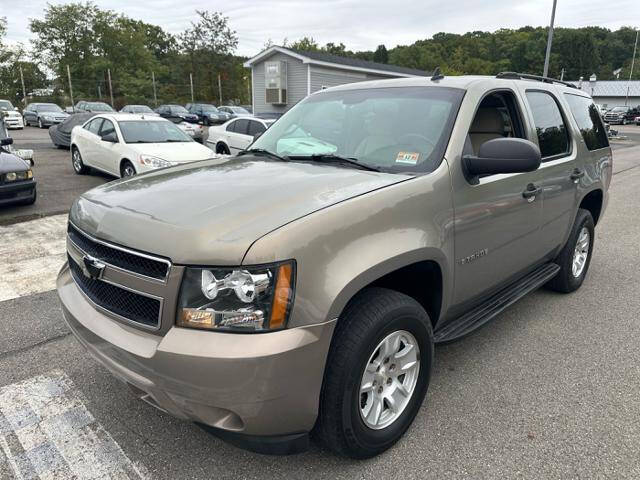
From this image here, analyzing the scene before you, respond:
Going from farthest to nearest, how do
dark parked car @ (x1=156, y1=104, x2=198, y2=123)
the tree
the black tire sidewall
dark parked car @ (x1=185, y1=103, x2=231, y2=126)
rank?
the tree, dark parked car @ (x1=185, y1=103, x2=231, y2=126), dark parked car @ (x1=156, y1=104, x2=198, y2=123), the black tire sidewall

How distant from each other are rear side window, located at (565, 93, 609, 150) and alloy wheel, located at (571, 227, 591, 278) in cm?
83

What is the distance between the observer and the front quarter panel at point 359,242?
1875 mm

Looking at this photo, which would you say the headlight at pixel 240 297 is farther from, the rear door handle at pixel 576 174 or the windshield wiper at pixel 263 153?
the rear door handle at pixel 576 174

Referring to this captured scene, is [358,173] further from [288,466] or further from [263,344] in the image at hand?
[288,466]

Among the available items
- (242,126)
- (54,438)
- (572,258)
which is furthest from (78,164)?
(572,258)

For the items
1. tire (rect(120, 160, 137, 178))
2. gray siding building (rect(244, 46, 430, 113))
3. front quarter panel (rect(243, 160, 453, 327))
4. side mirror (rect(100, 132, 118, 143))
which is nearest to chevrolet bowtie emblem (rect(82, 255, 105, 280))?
front quarter panel (rect(243, 160, 453, 327))

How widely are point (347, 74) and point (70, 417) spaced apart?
1082 inches

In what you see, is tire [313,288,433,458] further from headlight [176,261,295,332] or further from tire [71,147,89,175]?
tire [71,147,89,175]

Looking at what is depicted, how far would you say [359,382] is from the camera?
2.12 m

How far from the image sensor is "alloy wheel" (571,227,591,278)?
450 cm

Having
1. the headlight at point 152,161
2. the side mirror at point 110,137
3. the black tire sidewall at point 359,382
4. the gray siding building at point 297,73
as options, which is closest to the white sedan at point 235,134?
the side mirror at point 110,137

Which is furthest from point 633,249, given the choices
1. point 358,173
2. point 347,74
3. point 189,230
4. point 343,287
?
point 347,74

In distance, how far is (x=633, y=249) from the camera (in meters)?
6.18

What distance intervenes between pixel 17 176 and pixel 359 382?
7.53m
